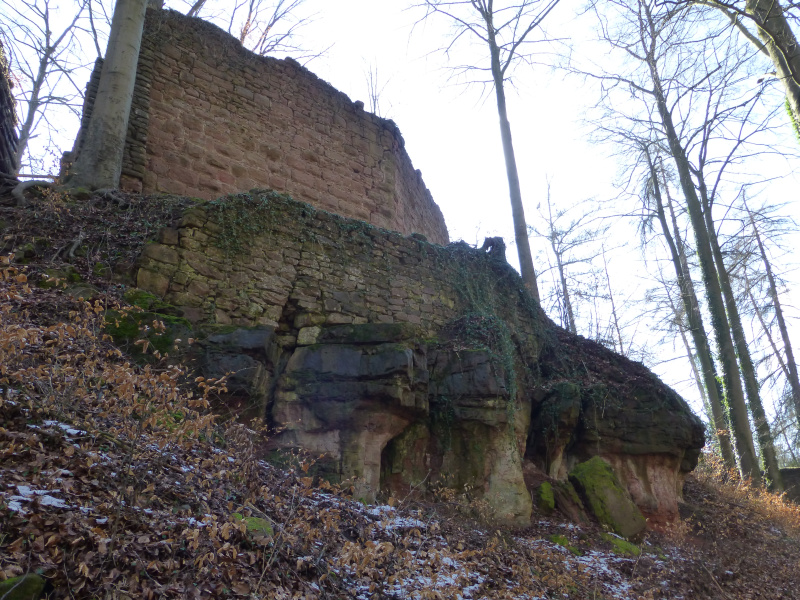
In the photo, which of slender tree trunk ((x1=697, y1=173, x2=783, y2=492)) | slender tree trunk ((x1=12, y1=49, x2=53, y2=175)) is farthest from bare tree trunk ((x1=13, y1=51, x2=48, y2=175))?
slender tree trunk ((x1=697, y1=173, x2=783, y2=492))

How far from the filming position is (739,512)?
882 centimetres

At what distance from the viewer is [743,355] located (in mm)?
12750

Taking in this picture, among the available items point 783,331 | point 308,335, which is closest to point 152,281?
point 308,335

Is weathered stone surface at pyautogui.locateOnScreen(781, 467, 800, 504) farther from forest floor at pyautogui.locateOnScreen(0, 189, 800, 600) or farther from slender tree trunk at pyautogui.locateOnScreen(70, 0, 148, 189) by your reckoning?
slender tree trunk at pyautogui.locateOnScreen(70, 0, 148, 189)

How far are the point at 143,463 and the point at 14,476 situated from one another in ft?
2.24

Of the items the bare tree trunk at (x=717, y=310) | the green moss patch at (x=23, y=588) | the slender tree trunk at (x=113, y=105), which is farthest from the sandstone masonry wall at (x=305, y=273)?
the bare tree trunk at (x=717, y=310)

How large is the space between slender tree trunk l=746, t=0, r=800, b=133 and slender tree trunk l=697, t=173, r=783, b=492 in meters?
8.32

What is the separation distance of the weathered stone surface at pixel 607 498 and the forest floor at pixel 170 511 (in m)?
0.34

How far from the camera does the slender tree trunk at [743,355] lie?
12.1m

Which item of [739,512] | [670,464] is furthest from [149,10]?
[739,512]

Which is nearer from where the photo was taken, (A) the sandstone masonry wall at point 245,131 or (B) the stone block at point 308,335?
(B) the stone block at point 308,335

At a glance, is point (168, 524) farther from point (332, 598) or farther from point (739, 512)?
point (739, 512)

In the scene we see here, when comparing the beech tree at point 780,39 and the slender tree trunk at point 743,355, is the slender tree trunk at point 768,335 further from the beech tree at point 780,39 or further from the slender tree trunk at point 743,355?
the beech tree at point 780,39

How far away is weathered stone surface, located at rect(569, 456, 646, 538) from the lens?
6980mm
